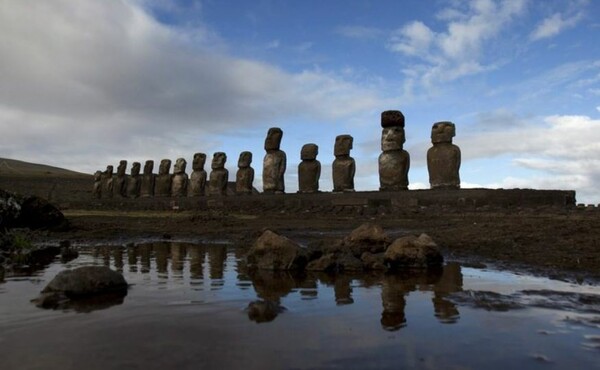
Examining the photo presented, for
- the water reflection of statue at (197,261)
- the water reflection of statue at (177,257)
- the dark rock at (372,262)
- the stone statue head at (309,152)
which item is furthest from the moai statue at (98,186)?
the dark rock at (372,262)

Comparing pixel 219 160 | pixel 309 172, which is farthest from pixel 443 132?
pixel 219 160

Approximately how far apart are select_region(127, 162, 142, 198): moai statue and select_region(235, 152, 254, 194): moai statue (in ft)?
37.1

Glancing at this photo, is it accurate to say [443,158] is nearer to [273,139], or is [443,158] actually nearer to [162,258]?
[273,139]

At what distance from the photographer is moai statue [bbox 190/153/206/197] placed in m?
26.7

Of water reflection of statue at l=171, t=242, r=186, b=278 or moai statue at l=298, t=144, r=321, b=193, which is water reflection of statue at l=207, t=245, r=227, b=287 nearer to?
water reflection of statue at l=171, t=242, r=186, b=278

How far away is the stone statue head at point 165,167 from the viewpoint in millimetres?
29406

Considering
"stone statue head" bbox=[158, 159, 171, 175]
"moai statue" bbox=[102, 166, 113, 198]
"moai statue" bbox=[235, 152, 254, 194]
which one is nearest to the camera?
"moai statue" bbox=[235, 152, 254, 194]

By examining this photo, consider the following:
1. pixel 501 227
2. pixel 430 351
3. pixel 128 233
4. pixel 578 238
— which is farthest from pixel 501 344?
pixel 128 233

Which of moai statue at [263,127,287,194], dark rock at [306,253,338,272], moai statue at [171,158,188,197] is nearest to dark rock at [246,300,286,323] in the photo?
dark rock at [306,253,338,272]

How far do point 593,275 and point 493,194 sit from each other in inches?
377

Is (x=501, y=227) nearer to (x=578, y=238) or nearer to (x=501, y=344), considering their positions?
(x=578, y=238)

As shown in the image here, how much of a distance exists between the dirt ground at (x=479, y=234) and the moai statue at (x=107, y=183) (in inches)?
852

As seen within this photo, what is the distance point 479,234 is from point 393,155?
9.20 meters

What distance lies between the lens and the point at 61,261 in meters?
6.73
